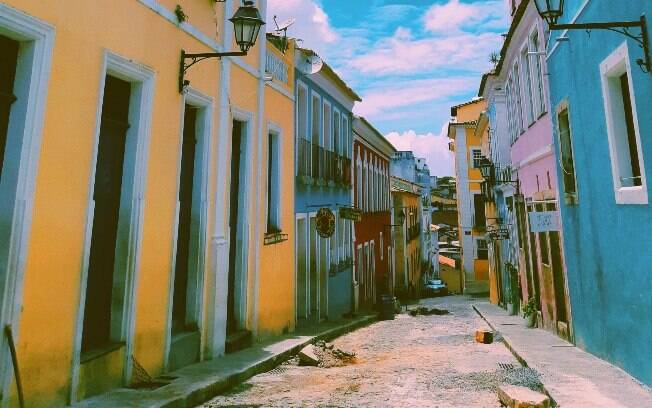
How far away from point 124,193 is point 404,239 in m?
26.3

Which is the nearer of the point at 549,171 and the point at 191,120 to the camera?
the point at 191,120

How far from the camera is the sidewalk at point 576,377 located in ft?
16.5

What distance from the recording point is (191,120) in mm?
7773

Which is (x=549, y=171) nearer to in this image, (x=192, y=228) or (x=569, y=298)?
(x=569, y=298)

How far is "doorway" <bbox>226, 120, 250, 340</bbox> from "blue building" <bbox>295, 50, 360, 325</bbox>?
305 cm

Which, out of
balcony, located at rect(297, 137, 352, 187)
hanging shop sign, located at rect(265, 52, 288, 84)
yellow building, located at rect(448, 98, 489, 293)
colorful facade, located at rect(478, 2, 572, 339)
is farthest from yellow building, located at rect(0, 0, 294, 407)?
yellow building, located at rect(448, 98, 489, 293)

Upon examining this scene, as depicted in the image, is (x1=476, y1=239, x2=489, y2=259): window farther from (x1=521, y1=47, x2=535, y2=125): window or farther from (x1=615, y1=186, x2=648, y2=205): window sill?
(x1=615, y1=186, x2=648, y2=205): window sill

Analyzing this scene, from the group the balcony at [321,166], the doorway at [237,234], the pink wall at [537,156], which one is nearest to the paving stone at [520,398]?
the doorway at [237,234]

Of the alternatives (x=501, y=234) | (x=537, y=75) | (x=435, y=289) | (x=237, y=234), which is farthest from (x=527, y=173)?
(x=435, y=289)

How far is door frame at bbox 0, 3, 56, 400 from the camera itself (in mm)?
4129

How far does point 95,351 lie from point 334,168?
11.1 m

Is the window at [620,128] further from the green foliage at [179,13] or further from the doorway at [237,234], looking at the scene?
the doorway at [237,234]

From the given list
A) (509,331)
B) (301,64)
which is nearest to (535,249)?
(509,331)

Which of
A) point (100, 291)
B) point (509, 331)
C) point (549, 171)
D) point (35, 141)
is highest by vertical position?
point (549, 171)
